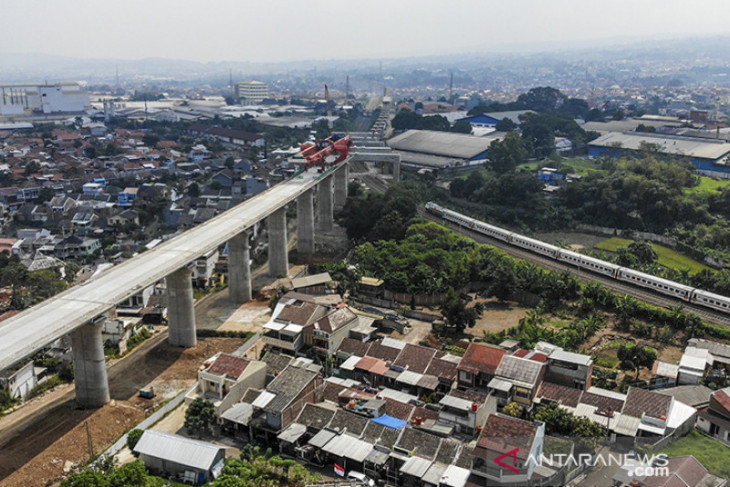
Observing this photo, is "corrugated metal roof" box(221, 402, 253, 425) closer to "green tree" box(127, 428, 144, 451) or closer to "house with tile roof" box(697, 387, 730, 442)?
"green tree" box(127, 428, 144, 451)

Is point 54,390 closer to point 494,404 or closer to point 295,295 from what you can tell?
point 295,295

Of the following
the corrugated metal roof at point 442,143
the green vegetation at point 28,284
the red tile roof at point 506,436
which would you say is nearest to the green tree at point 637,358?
the red tile roof at point 506,436

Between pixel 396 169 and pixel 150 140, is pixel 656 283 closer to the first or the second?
pixel 396 169

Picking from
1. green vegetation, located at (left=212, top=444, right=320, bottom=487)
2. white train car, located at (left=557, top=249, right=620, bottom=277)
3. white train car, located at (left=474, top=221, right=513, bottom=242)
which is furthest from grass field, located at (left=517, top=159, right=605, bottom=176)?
green vegetation, located at (left=212, top=444, right=320, bottom=487)

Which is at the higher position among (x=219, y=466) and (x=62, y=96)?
(x=62, y=96)

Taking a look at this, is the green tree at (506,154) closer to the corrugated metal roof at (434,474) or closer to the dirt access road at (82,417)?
the dirt access road at (82,417)

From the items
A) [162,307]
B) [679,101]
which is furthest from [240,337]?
[679,101]
